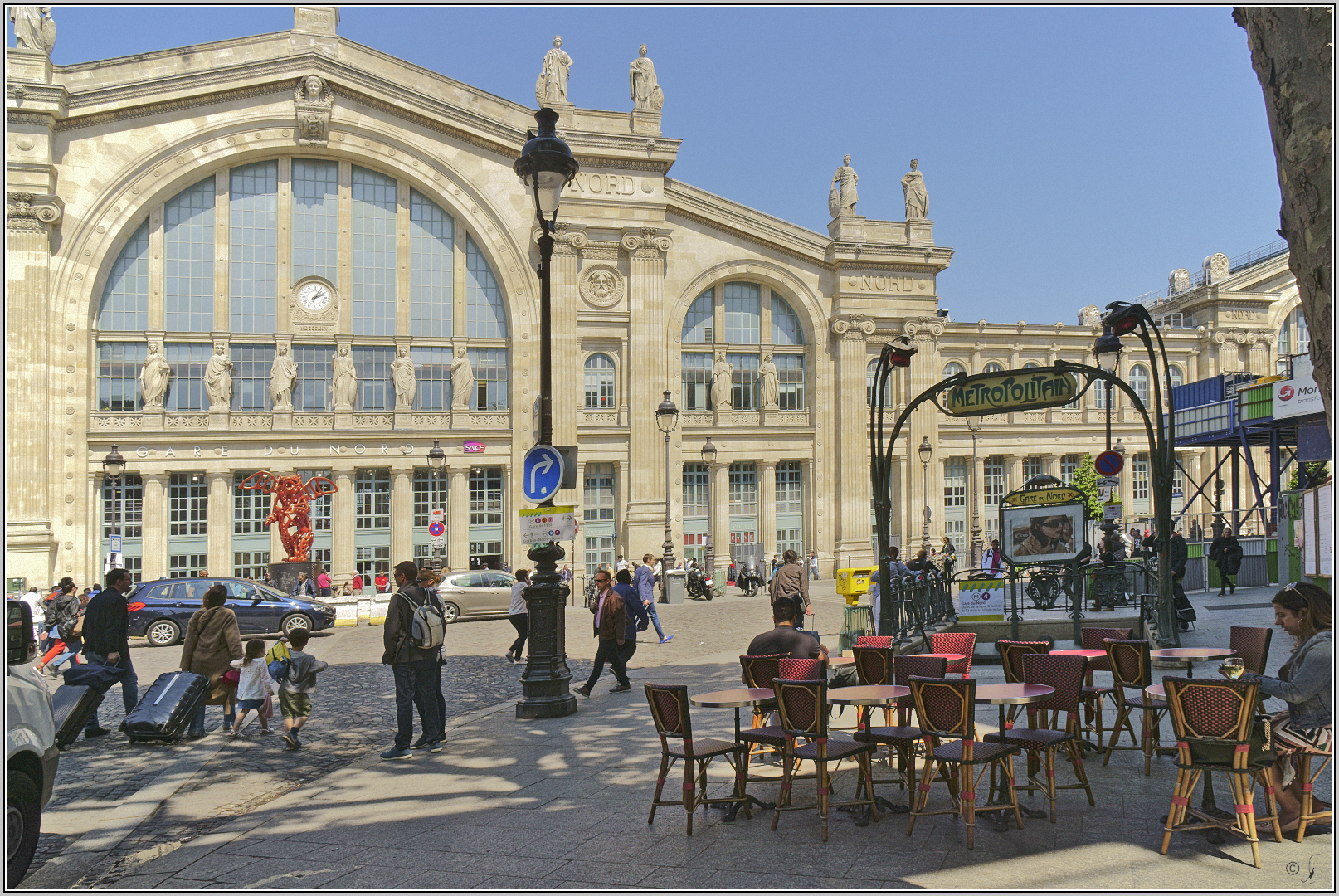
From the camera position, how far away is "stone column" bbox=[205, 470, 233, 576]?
34.7 meters

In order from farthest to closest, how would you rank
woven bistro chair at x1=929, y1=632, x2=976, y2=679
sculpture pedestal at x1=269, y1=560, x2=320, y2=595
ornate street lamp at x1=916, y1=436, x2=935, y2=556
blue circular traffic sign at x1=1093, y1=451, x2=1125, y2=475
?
ornate street lamp at x1=916, y1=436, x2=935, y2=556 < sculpture pedestal at x1=269, y1=560, x2=320, y2=595 < blue circular traffic sign at x1=1093, y1=451, x2=1125, y2=475 < woven bistro chair at x1=929, y1=632, x2=976, y2=679

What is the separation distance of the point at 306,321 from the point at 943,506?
27.6m

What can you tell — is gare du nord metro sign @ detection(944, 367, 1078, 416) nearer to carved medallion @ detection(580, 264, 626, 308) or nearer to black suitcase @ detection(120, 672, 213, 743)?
black suitcase @ detection(120, 672, 213, 743)

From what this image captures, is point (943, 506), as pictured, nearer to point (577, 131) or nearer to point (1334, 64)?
point (577, 131)

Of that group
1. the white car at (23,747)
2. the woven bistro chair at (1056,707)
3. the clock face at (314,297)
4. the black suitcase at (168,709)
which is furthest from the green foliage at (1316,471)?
the clock face at (314,297)

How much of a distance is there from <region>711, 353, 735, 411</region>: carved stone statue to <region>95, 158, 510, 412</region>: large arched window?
8.14m

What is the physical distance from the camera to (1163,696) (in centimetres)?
799

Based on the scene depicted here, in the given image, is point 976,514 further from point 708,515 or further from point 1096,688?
point 1096,688

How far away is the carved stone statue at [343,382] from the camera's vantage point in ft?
118

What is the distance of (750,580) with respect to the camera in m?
32.8

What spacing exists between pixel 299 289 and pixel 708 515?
56.4 ft

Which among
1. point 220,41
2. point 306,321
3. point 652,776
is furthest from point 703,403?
point 652,776

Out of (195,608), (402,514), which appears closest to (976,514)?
(402,514)

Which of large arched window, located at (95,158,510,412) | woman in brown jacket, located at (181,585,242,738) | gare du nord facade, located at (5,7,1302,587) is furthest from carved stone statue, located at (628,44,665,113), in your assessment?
woman in brown jacket, located at (181,585,242,738)
